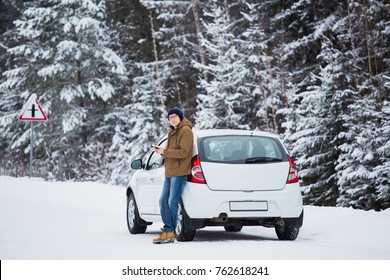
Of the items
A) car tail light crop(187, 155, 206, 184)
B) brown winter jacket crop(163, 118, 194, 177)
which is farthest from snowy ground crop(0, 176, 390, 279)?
brown winter jacket crop(163, 118, 194, 177)

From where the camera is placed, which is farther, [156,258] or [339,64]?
[339,64]

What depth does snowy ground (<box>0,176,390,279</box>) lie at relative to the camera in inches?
345

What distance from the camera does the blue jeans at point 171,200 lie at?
33.8 ft

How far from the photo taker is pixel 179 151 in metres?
10.2

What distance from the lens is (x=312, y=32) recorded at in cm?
3009

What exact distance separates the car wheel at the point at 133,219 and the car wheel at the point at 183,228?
6.00 ft

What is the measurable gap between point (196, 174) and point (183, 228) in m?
0.81

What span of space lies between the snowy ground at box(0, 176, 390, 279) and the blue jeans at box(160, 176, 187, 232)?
13.4 inches

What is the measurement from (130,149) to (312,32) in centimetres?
1157

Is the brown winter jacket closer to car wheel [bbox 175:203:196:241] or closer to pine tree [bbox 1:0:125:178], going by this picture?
car wheel [bbox 175:203:196:241]

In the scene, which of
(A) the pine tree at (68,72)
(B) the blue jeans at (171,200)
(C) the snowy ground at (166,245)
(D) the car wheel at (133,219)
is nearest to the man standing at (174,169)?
(B) the blue jeans at (171,200)

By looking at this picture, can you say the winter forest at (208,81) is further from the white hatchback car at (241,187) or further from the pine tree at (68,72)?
the white hatchback car at (241,187)
